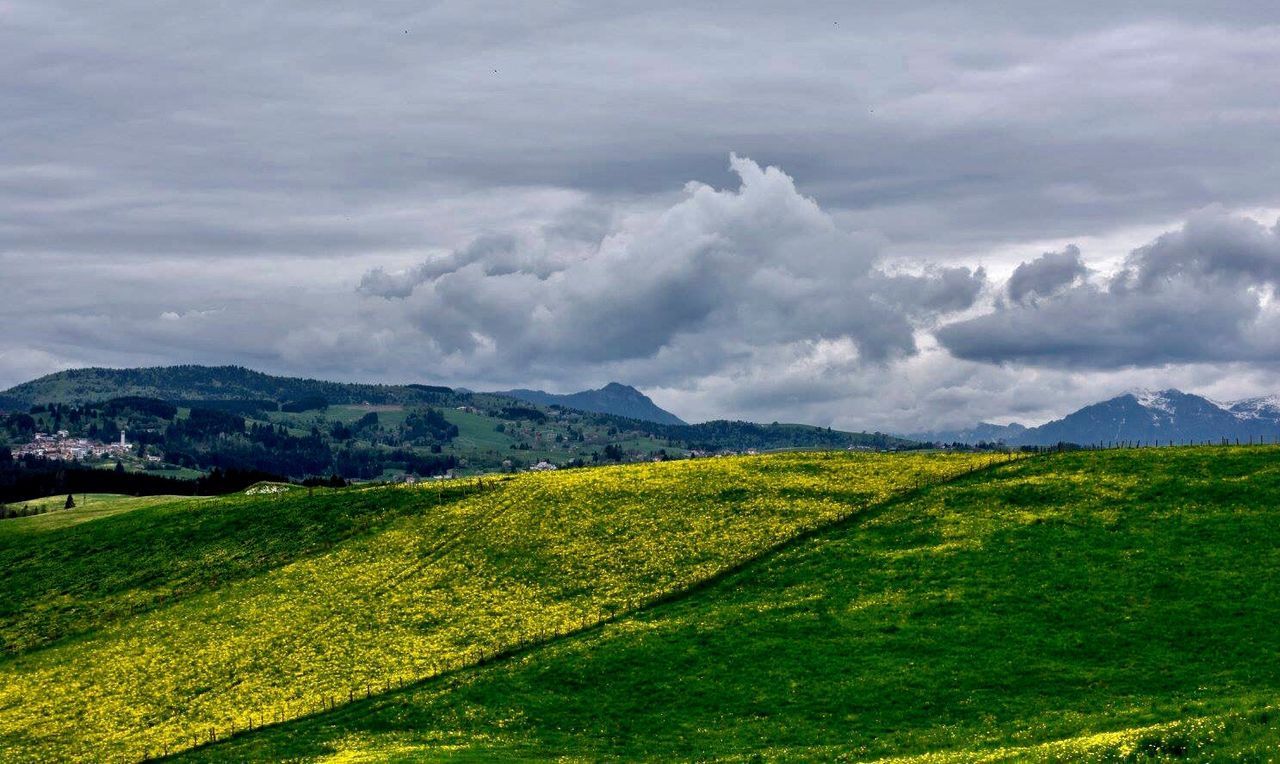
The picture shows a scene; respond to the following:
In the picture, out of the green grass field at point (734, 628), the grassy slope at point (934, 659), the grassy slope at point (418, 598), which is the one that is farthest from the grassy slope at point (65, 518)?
the grassy slope at point (934, 659)

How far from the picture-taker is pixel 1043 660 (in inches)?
2736

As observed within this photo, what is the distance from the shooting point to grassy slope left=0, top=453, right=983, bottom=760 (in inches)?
3396

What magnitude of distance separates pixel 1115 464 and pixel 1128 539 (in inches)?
978

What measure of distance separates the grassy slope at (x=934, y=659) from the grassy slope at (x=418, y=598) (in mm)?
7613

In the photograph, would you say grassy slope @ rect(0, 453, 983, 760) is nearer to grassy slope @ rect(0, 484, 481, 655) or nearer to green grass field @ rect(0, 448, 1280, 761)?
green grass field @ rect(0, 448, 1280, 761)

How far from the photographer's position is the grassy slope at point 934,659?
194ft

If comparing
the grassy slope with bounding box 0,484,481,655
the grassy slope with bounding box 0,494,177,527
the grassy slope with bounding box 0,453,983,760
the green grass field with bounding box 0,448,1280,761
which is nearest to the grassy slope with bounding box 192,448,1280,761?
the green grass field with bounding box 0,448,1280,761

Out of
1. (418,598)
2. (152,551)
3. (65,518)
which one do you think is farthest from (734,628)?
(65,518)

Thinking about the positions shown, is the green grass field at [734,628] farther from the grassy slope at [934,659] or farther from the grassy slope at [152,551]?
the grassy slope at [152,551]

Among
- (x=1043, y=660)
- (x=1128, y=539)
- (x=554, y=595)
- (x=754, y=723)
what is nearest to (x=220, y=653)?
(x=554, y=595)

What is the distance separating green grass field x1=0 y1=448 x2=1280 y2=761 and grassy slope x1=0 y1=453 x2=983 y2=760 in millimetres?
391

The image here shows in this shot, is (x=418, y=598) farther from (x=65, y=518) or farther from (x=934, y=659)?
(x=65, y=518)

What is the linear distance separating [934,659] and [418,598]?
52.8m

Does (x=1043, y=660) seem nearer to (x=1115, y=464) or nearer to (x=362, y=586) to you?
(x=1115, y=464)
